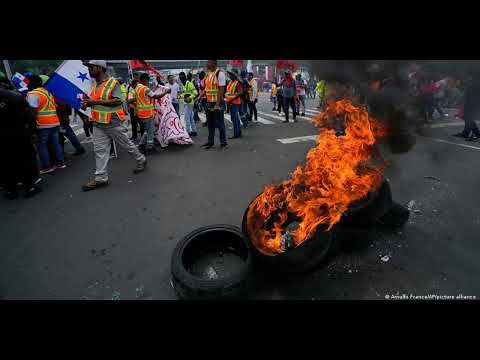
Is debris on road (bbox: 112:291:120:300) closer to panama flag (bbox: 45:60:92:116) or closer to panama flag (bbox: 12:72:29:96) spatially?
panama flag (bbox: 45:60:92:116)

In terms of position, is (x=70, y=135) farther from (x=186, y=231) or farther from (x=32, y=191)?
(x=186, y=231)

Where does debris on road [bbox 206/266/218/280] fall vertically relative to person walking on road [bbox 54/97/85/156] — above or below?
below

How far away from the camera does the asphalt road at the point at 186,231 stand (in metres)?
2.68

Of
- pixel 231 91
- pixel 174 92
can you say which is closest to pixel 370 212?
pixel 231 91

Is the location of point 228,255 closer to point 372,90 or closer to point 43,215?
point 372,90

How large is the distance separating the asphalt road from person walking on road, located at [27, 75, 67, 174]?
20.1 inches

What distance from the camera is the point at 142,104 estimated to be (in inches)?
259

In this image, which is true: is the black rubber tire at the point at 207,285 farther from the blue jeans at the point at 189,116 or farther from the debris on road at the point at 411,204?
the blue jeans at the point at 189,116

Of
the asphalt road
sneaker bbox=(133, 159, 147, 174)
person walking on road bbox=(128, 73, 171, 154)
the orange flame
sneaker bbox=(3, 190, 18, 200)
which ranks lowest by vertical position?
the asphalt road

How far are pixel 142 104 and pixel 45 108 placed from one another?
79.7 inches

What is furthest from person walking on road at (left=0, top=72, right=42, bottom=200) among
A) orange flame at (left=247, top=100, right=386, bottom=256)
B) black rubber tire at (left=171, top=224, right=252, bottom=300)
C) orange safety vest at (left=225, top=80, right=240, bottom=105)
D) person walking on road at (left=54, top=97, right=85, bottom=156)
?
orange safety vest at (left=225, top=80, right=240, bottom=105)

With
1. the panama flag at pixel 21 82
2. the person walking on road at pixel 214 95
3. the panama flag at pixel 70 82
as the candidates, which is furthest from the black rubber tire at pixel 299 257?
the panama flag at pixel 21 82

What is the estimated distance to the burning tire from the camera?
256 cm
